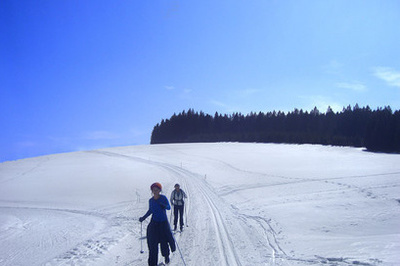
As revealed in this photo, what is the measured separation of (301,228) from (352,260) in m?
4.22

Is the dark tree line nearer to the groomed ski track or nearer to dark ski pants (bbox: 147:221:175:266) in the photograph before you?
the groomed ski track

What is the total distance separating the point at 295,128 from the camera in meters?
84.8

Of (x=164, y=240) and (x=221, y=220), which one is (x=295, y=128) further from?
(x=164, y=240)

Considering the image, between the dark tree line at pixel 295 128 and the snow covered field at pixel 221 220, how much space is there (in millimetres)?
35772

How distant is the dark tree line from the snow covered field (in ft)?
117

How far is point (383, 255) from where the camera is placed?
686 cm

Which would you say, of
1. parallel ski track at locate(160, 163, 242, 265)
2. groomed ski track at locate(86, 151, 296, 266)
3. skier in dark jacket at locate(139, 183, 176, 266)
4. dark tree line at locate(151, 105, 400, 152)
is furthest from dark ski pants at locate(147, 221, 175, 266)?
dark tree line at locate(151, 105, 400, 152)

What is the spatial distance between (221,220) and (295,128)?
258ft

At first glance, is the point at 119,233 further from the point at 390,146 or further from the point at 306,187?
the point at 390,146

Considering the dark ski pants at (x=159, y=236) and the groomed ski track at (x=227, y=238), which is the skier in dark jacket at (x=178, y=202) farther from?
the dark ski pants at (x=159, y=236)

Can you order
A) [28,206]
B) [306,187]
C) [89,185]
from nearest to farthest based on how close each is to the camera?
[28,206] → [306,187] → [89,185]

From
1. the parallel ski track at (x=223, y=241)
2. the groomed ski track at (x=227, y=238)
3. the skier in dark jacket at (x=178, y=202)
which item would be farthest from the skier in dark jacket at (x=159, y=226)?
the skier in dark jacket at (x=178, y=202)

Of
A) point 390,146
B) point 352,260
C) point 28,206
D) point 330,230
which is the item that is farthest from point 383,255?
point 390,146

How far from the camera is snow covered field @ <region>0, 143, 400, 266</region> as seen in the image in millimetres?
7711
